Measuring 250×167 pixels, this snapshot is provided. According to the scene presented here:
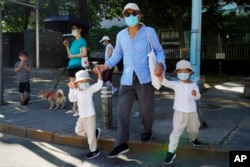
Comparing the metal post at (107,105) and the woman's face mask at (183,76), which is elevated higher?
the woman's face mask at (183,76)

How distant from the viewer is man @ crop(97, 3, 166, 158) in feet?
18.0

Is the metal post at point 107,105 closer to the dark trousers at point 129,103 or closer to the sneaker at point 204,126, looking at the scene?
the dark trousers at point 129,103

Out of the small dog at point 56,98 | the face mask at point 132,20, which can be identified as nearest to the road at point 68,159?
the face mask at point 132,20

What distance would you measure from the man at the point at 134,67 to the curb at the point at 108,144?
39cm

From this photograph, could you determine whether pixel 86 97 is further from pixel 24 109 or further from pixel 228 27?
pixel 228 27

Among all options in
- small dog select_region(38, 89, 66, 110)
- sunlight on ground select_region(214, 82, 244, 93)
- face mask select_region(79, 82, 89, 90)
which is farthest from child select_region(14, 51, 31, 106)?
sunlight on ground select_region(214, 82, 244, 93)

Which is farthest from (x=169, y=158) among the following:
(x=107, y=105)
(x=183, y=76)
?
(x=107, y=105)

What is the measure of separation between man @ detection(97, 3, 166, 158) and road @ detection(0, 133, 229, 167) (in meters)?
0.22

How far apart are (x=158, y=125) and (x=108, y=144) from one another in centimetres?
129

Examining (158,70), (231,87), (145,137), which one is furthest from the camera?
(231,87)

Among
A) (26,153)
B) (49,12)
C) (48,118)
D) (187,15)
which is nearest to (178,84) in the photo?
(26,153)

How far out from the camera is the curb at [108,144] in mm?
5566

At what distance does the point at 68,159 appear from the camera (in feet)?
18.7

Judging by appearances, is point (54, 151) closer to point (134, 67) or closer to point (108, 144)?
point (108, 144)
